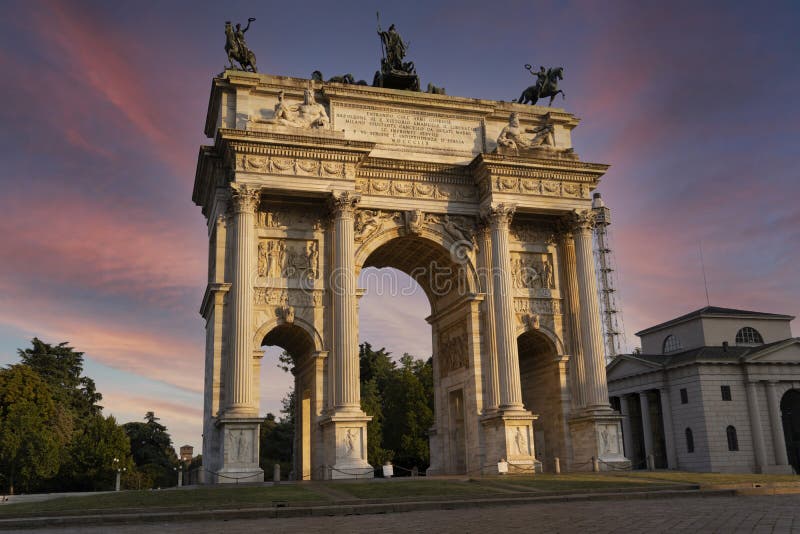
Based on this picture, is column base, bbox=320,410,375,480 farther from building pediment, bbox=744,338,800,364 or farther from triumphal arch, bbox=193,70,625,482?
building pediment, bbox=744,338,800,364

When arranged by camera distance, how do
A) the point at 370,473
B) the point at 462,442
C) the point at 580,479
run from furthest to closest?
1. the point at 462,442
2. the point at 370,473
3. the point at 580,479

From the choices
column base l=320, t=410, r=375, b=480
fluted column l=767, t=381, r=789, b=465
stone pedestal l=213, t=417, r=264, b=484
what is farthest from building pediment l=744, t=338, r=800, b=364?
stone pedestal l=213, t=417, r=264, b=484

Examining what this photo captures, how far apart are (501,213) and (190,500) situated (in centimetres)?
1916

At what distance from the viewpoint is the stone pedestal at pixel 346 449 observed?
28.2 meters

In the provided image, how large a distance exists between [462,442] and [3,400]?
4231 centimetres

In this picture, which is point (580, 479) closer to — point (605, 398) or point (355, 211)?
point (605, 398)

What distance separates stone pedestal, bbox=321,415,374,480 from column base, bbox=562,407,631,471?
32.7 feet

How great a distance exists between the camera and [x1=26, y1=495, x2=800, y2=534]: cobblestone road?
1243 cm

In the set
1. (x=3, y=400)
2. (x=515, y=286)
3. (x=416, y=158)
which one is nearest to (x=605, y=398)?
(x=515, y=286)

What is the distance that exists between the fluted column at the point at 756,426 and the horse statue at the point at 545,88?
30.6 m

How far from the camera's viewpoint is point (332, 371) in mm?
30594

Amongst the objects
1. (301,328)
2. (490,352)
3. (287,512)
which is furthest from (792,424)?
(287,512)

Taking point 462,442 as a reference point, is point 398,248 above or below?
above

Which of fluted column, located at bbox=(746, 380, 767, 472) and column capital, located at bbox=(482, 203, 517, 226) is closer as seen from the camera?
column capital, located at bbox=(482, 203, 517, 226)
